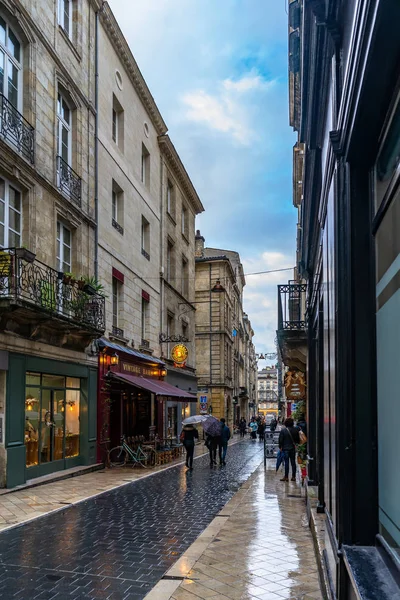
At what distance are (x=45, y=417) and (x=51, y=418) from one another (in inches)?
14.3

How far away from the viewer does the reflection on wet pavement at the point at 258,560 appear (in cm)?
547

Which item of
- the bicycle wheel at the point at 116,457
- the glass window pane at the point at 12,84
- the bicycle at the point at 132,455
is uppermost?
the glass window pane at the point at 12,84

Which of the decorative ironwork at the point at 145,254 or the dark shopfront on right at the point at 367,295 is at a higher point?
the decorative ironwork at the point at 145,254

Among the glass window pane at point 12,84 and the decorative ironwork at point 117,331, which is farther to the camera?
the decorative ironwork at point 117,331

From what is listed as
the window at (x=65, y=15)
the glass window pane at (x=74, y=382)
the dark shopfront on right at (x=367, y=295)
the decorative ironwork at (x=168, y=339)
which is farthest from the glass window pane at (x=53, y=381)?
the dark shopfront on right at (x=367, y=295)

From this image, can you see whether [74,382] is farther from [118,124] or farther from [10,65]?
Answer: [118,124]

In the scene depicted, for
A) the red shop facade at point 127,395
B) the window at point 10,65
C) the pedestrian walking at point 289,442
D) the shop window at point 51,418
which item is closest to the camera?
the window at point 10,65

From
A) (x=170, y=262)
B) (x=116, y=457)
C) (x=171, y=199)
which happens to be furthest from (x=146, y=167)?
(x=116, y=457)

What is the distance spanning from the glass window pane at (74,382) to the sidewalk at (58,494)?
2517 mm

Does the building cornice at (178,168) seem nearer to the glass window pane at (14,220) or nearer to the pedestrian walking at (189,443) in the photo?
the glass window pane at (14,220)

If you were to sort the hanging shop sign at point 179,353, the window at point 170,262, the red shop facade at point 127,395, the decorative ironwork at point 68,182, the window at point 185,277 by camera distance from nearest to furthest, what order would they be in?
the decorative ironwork at point 68,182 < the red shop facade at point 127,395 < the hanging shop sign at point 179,353 < the window at point 170,262 < the window at point 185,277

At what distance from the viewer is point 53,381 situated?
1505cm

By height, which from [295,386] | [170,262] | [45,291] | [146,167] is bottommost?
[295,386]

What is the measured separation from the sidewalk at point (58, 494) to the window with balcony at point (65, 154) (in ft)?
25.6
